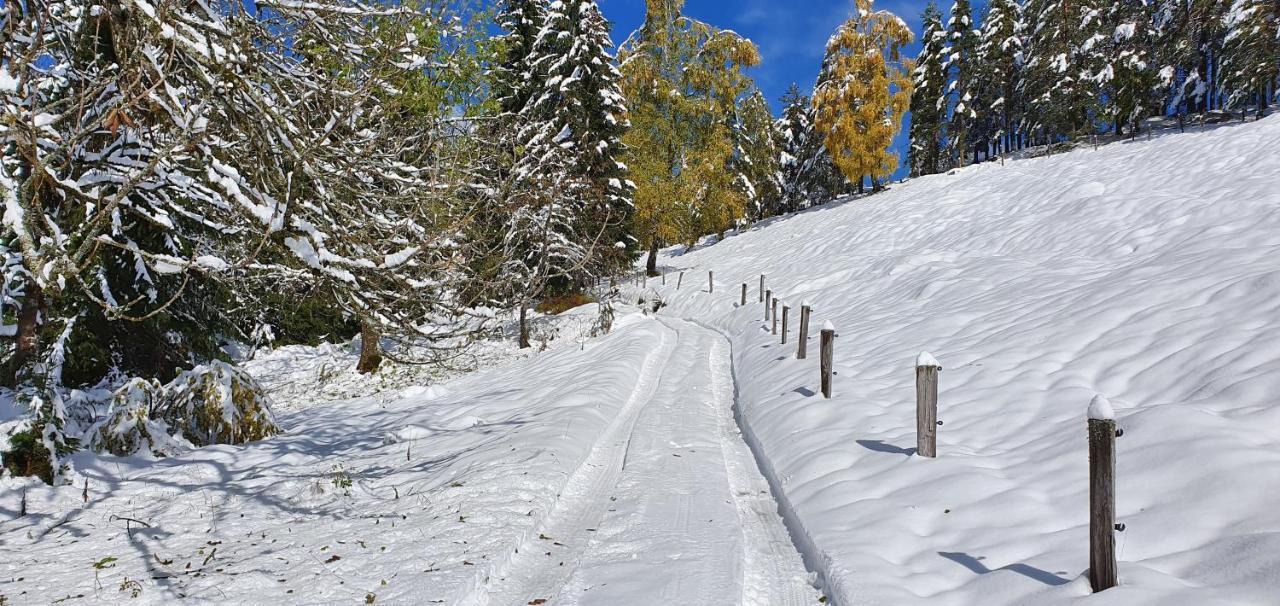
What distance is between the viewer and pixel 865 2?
33.3 metres

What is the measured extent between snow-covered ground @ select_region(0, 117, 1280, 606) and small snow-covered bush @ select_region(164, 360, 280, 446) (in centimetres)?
59

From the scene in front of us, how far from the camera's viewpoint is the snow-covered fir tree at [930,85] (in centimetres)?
4331

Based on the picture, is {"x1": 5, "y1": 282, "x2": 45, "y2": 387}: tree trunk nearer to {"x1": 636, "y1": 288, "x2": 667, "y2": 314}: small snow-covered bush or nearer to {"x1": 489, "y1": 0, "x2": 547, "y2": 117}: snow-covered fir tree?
{"x1": 489, "y1": 0, "x2": 547, "y2": 117}: snow-covered fir tree

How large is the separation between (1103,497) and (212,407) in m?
9.69

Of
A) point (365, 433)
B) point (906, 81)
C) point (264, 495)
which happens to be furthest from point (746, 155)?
point (264, 495)

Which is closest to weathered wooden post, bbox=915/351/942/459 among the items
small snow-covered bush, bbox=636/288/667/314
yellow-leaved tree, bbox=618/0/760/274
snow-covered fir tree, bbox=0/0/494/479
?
snow-covered fir tree, bbox=0/0/494/479

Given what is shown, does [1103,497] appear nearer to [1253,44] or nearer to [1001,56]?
[1253,44]

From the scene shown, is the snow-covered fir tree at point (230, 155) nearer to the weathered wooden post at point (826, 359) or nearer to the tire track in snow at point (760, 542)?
the tire track in snow at point (760, 542)

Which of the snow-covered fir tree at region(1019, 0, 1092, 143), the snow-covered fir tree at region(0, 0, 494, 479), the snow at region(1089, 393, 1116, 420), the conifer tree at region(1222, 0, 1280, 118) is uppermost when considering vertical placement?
the snow-covered fir tree at region(1019, 0, 1092, 143)

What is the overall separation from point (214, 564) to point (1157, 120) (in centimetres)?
5786

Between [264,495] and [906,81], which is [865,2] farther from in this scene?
[264,495]

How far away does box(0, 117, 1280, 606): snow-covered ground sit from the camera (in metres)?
3.60

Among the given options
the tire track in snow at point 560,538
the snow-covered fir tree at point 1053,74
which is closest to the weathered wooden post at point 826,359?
the tire track in snow at point 560,538

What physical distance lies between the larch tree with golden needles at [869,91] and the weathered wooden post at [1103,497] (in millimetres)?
34065
